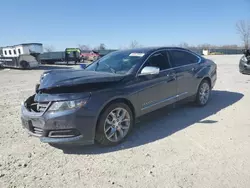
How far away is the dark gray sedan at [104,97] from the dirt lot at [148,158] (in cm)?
31

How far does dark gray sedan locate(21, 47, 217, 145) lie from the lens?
323 cm

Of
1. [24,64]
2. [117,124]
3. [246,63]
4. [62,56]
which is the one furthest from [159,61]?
[62,56]

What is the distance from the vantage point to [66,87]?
10.7 ft

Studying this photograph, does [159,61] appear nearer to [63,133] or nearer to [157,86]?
[157,86]

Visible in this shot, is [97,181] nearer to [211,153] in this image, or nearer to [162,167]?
[162,167]

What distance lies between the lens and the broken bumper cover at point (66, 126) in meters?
3.20

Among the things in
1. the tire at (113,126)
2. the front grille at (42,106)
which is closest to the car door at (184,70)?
the tire at (113,126)

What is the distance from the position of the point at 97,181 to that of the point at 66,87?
137 cm

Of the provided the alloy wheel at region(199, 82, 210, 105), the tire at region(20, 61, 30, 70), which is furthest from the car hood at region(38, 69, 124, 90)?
the tire at region(20, 61, 30, 70)

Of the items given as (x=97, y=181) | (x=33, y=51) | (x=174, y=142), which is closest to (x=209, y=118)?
(x=174, y=142)

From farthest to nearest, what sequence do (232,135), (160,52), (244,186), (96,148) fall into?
(160,52)
(232,135)
(96,148)
(244,186)

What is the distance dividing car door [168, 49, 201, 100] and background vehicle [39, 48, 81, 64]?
26.2 m

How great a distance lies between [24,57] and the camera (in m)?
22.6

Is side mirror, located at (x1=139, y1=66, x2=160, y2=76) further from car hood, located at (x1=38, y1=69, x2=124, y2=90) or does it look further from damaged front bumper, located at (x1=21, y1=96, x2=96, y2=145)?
damaged front bumper, located at (x1=21, y1=96, x2=96, y2=145)
